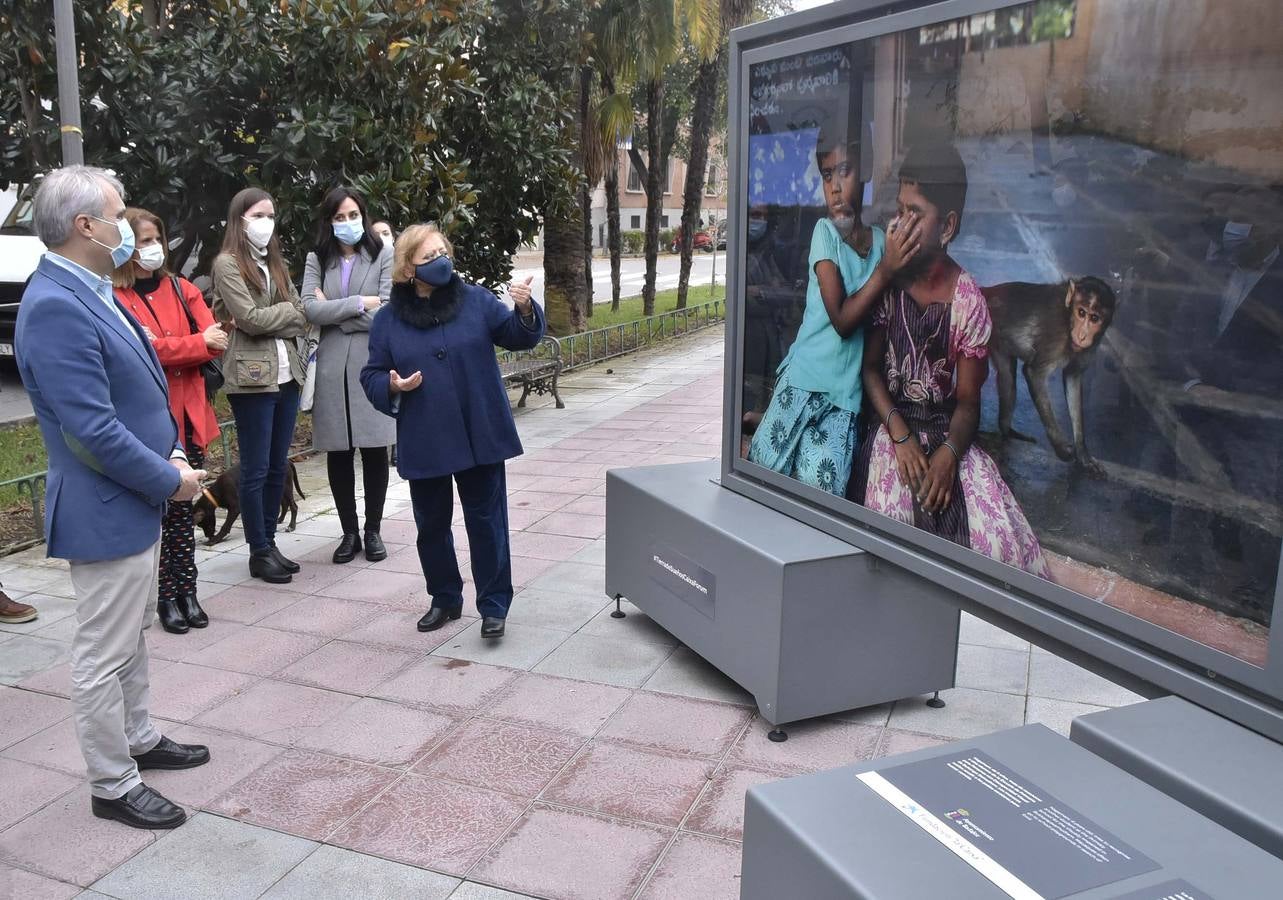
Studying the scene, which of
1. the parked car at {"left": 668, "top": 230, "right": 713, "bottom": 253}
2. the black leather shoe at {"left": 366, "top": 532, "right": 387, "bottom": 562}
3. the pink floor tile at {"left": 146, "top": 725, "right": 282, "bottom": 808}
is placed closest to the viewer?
the pink floor tile at {"left": 146, "top": 725, "right": 282, "bottom": 808}

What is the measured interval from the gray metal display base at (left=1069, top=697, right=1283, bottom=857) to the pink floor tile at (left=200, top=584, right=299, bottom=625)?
13.4 feet

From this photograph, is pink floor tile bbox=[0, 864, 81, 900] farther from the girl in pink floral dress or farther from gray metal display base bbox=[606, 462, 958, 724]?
the girl in pink floral dress

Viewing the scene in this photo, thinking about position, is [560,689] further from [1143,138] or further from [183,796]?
[1143,138]

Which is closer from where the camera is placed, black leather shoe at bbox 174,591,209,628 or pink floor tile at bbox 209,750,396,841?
pink floor tile at bbox 209,750,396,841

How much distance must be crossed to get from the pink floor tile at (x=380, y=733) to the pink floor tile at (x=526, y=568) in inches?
62.8

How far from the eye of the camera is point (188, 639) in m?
5.09

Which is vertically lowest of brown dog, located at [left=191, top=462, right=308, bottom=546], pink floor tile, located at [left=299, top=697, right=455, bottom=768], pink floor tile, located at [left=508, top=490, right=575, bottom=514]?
pink floor tile, located at [left=299, top=697, right=455, bottom=768]

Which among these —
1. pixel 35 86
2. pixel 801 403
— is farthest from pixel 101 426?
pixel 35 86

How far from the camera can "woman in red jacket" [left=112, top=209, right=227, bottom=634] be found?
490cm

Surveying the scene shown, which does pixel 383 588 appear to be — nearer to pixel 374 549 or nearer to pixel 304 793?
pixel 374 549

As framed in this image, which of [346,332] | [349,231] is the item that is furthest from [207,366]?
[349,231]

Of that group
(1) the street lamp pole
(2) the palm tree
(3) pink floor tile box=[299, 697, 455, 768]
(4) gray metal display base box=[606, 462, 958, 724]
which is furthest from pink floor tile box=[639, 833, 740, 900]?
(2) the palm tree

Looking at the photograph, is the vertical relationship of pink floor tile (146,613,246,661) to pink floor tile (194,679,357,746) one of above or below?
above

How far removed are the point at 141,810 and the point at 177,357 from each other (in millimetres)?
2271
